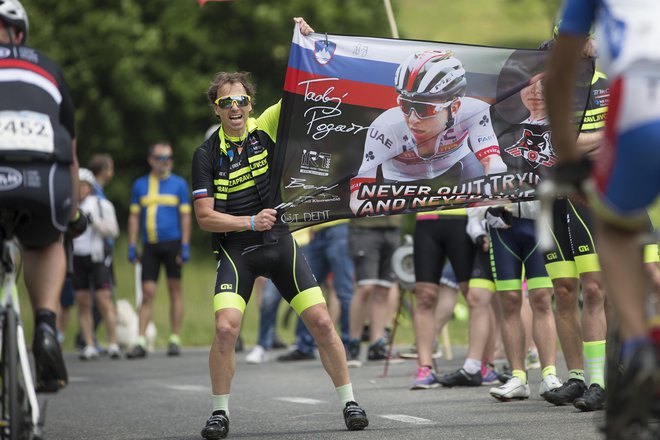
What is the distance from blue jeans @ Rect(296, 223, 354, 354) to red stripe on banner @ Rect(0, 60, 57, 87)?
972 cm

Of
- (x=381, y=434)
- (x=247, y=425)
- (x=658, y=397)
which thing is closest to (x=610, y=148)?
(x=658, y=397)

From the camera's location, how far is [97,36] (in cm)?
3881

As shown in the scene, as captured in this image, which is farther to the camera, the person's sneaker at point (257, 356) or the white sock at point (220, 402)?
the person's sneaker at point (257, 356)

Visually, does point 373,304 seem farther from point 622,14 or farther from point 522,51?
point 622,14

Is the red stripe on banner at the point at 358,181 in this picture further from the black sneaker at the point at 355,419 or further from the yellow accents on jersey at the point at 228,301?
the black sneaker at the point at 355,419

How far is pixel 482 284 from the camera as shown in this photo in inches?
454

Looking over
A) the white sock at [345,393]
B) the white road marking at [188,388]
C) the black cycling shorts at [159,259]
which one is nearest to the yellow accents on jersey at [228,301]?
the white sock at [345,393]

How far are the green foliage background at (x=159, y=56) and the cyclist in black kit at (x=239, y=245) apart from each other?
2842 centimetres

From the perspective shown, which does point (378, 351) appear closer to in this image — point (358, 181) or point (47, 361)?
point (358, 181)

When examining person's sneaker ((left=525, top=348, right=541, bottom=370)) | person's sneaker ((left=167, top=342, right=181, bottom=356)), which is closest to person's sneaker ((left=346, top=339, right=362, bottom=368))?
person's sneaker ((left=525, top=348, right=541, bottom=370))

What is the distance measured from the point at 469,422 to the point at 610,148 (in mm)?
4258

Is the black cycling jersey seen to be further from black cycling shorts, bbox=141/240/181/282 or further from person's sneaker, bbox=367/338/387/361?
black cycling shorts, bbox=141/240/181/282

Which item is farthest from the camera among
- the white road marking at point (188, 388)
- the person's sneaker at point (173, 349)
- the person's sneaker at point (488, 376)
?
the person's sneaker at point (173, 349)

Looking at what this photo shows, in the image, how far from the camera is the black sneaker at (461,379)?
37.5 feet
